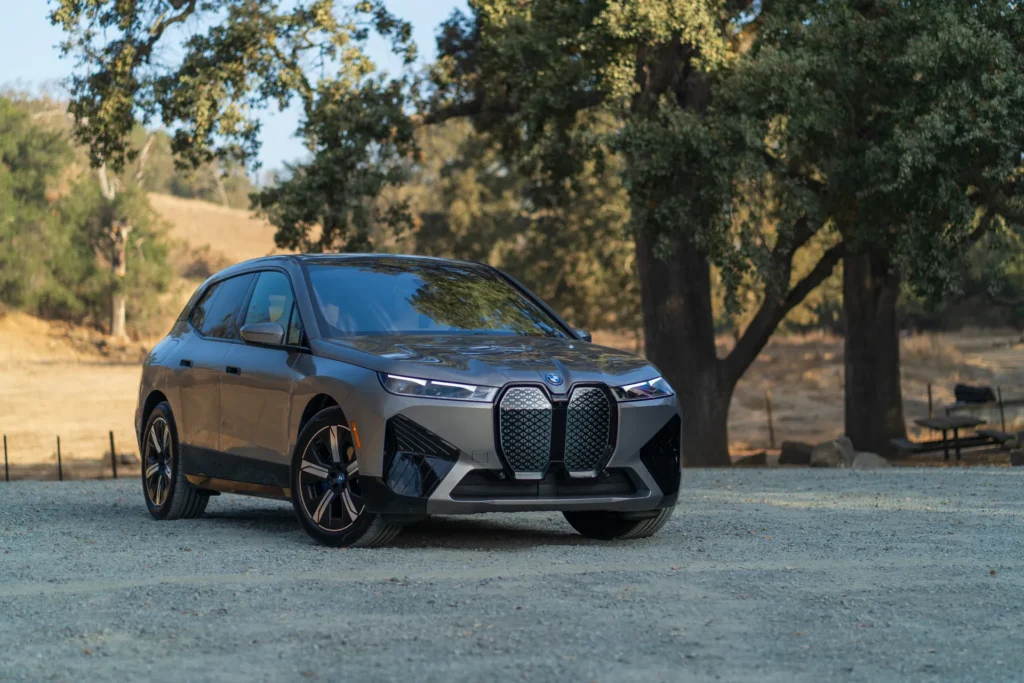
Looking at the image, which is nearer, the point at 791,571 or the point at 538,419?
the point at 791,571

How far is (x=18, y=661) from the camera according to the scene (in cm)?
541

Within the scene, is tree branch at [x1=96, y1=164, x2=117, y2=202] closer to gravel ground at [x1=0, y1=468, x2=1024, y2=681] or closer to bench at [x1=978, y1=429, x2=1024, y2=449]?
bench at [x1=978, y1=429, x2=1024, y2=449]

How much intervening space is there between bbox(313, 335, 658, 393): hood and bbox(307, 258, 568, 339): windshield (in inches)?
10.9

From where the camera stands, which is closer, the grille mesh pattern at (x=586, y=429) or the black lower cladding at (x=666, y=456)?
the grille mesh pattern at (x=586, y=429)

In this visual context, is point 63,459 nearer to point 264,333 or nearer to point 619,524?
point 264,333

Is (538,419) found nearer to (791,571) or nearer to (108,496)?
(791,571)

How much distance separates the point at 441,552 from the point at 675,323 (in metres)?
16.7

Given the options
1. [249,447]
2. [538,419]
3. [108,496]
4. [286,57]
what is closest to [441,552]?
[538,419]

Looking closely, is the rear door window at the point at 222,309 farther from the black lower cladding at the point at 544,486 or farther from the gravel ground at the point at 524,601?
the black lower cladding at the point at 544,486

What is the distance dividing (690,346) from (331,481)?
661 inches

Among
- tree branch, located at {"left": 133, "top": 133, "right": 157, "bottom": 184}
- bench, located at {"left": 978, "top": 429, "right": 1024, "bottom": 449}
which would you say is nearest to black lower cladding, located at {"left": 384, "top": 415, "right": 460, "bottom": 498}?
bench, located at {"left": 978, "top": 429, "right": 1024, "bottom": 449}

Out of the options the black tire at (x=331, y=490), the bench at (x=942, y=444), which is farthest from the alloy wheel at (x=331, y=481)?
the bench at (x=942, y=444)

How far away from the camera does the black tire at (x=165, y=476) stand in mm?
10156

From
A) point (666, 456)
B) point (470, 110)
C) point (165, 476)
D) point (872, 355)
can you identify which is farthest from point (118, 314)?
point (666, 456)
